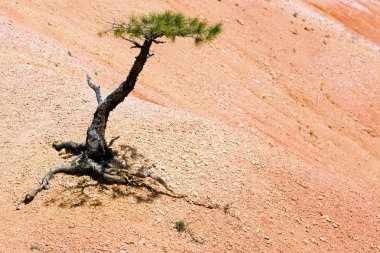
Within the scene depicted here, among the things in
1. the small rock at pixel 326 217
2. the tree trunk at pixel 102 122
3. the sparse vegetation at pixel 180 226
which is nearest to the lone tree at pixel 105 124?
the tree trunk at pixel 102 122

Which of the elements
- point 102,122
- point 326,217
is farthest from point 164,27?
point 326,217

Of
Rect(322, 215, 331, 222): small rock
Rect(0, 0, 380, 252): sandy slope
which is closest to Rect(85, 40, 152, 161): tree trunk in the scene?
Rect(0, 0, 380, 252): sandy slope

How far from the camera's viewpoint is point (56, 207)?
7.39 m

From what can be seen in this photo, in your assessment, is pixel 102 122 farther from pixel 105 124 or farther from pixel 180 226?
pixel 180 226

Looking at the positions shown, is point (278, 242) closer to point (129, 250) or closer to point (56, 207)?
point (129, 250)

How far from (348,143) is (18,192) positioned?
10.1m

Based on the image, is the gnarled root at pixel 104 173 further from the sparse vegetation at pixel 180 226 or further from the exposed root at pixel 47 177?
the sparse vegetation at pixel 180 226

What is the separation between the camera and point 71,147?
8406 millimetres

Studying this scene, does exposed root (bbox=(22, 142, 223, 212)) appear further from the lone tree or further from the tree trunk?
the tree trunk

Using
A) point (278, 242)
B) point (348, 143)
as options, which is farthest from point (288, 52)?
point (278, 242)

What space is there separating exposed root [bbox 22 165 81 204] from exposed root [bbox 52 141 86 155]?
565mm

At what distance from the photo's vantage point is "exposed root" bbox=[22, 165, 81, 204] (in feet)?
24.4

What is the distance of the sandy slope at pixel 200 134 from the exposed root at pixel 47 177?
0.14 m

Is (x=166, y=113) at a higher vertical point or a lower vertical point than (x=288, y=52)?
lower
